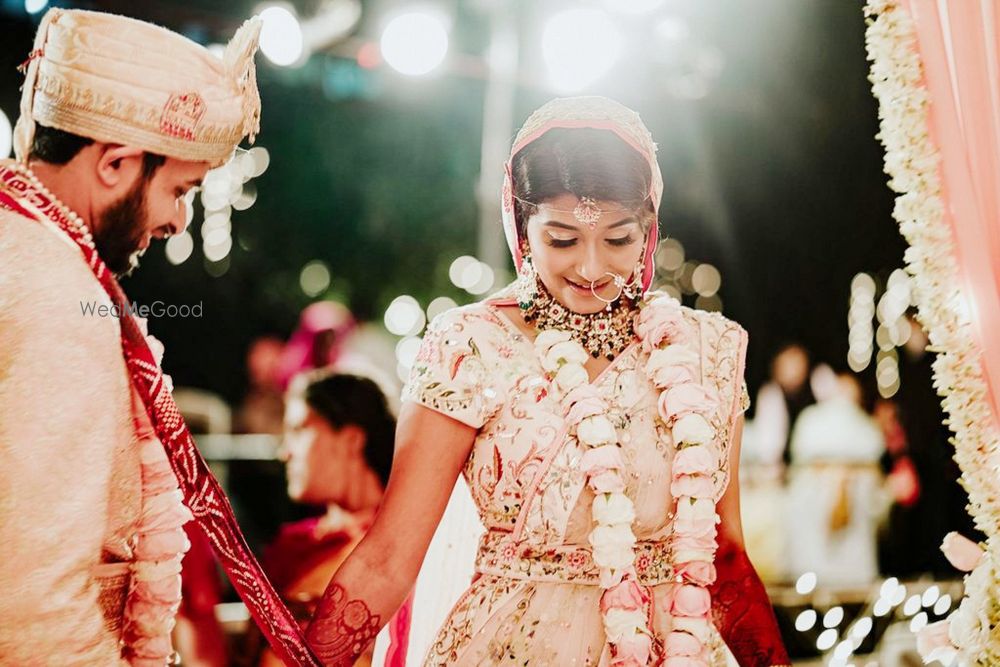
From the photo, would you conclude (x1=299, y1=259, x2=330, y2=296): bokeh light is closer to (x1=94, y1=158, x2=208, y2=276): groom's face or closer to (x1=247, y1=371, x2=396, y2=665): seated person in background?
(x1=247, y1=371, x2=396, y2=665): seated person in background

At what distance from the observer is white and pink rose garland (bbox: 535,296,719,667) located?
76.4 inches

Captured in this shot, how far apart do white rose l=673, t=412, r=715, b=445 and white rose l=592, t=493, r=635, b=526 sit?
A: 0.58 feet

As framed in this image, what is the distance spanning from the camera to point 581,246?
2.08 metres

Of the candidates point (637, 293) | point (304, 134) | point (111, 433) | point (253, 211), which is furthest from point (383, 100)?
point (111, 433)

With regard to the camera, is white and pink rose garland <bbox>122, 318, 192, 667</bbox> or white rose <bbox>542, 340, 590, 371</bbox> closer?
white and pink rose garland <bbox>122, 318, 192, 667</bbox>

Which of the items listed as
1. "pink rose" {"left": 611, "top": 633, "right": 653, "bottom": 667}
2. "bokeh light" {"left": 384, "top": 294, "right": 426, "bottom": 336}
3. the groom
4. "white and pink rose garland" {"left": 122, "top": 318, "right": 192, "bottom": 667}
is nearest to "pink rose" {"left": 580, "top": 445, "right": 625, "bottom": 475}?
"pink rose" {"left": 611, "top": 633, "right": 653, "bottom": 667}

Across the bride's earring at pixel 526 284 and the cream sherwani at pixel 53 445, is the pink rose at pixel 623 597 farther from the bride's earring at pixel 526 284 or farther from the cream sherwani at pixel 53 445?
the cream sherwani at pixel 53 445

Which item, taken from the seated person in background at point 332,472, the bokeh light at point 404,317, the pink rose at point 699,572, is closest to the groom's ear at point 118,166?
the pink rose at point 699,572

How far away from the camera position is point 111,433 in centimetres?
151

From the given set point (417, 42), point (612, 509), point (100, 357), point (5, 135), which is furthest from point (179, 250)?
point (100, 357)

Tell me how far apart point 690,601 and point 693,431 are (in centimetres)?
32

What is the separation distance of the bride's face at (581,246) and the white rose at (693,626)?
65 cm

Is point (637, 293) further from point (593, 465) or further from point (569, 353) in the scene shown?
point (593, 465)

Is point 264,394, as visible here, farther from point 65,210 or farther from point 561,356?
point 65,210
